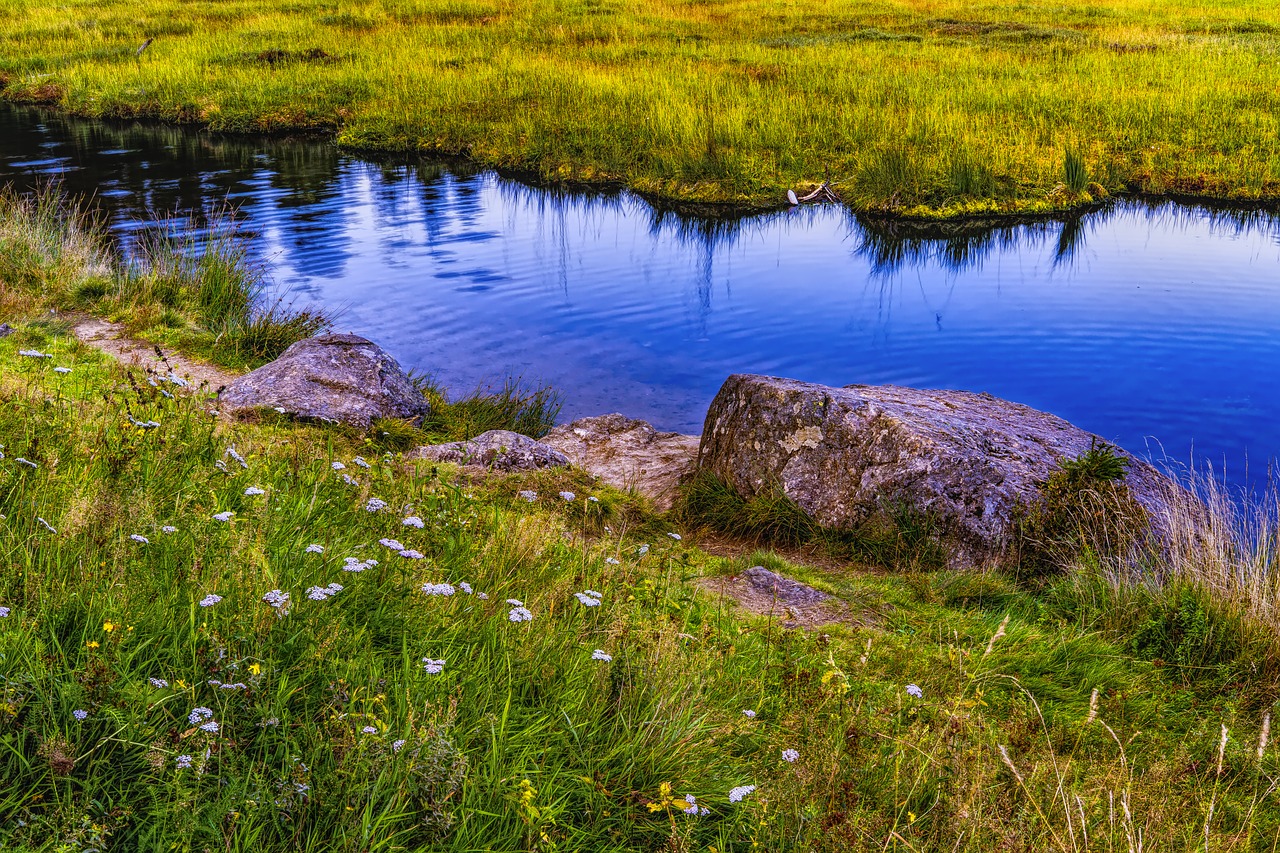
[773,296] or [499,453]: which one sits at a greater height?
[499,453]

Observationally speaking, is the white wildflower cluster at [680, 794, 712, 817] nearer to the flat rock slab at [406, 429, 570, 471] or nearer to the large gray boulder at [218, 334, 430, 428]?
the flat rock slab at [406, 429, 570, 471]

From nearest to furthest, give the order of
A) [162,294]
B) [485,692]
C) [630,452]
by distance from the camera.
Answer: [485,692] → [630,452] → [162,294]

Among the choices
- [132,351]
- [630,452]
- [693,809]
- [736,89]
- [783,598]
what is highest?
[736,89]

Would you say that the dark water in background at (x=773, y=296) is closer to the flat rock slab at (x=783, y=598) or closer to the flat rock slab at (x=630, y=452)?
the flat rock slab at (x=630, y=452)

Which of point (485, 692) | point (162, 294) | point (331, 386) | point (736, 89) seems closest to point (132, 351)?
point (331, 386)

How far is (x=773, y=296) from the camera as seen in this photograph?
15258 mm

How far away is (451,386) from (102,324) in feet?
13.3

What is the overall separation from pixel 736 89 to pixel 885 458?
63.5 ft

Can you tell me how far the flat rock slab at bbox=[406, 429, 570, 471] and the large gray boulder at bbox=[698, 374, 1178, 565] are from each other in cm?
143

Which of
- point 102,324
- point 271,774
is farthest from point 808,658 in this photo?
point 102,324

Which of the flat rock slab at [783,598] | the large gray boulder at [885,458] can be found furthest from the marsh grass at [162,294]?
the flat rock slab at [783,598]

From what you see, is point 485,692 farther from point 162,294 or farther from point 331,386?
point 162,294

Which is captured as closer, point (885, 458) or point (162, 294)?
point (885, 458)

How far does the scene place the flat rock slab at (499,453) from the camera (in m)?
7.62
